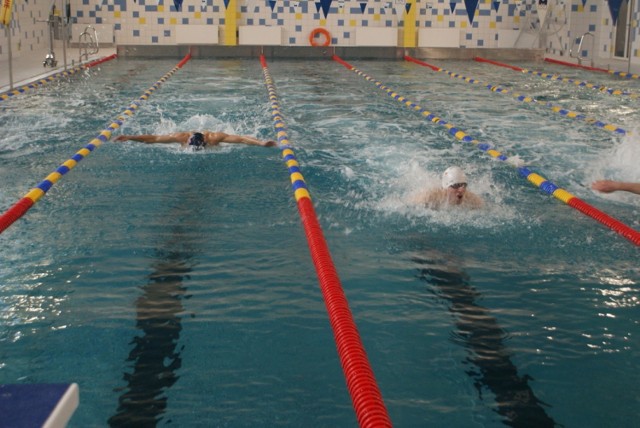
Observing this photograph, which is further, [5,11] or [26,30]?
[26,30]

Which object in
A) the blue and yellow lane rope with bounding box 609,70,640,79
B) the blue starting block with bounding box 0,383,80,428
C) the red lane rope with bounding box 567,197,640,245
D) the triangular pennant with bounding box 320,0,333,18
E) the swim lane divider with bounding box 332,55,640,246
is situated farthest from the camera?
the triangular pennant with bounding box 320,0,333,18

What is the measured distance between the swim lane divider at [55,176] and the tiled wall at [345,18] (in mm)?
8978

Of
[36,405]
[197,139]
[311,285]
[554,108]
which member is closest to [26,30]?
[197,139]

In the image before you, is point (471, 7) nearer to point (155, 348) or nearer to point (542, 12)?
point (542, 12)

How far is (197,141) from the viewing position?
6266 mm

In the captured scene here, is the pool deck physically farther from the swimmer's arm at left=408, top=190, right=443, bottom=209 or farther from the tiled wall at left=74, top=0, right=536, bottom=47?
the swimmer's arm at left=408, top=190, right=443, bottom=209

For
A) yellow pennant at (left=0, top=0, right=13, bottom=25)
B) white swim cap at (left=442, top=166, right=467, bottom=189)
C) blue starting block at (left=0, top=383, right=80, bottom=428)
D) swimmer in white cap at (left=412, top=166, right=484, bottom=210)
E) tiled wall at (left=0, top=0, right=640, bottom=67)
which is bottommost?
swimmer in white cap at (left=412, top=166, right=484, bottom=210)

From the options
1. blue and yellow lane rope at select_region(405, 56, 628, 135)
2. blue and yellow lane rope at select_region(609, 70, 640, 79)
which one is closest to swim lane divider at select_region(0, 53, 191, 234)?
blue and yellow lane rope at select_region(405, 56, 628, 135)

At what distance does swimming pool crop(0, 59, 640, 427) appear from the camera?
2.41m

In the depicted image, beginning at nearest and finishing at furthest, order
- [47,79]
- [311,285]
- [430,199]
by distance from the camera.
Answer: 1. [311,285]
2. [430,199]
3. [47,79]

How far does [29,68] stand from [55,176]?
8377mm

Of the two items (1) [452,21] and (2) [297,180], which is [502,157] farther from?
(1) [452,21]

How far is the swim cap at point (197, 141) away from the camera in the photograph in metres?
6.27

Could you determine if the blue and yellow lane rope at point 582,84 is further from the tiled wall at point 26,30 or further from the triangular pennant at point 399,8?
the tiled wall at point 26,30
